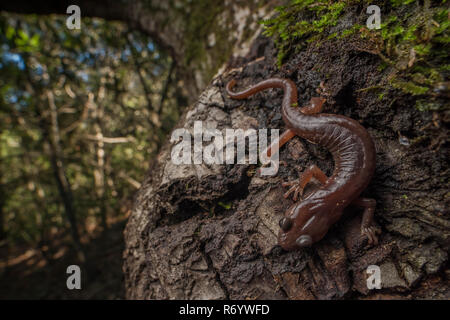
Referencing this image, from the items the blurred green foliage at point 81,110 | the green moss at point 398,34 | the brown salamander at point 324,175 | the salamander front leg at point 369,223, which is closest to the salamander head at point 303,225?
the brown salamander at point 324,175

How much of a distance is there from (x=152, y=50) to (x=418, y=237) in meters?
7.51

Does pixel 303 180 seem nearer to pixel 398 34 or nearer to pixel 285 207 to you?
pixel 285 207

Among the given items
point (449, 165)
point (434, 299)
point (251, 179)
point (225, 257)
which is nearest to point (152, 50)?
point (251, 179)

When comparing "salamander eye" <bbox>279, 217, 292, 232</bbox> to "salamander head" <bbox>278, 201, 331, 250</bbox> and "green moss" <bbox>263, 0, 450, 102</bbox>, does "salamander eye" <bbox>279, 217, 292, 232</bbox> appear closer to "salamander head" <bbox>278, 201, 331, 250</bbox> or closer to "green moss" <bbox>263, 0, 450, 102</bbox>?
"salamander head" <bbox>278, 201, 331, 250</bbox>

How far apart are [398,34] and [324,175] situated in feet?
4.44

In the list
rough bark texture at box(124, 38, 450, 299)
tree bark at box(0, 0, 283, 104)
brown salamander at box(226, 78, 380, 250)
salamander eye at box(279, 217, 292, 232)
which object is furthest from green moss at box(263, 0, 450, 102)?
salamander eye at box(279, 217, 292, 232)

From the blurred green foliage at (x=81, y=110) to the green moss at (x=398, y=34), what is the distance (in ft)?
13.6

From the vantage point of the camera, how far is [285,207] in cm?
229

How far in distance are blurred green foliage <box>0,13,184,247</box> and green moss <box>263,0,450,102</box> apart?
164 inches

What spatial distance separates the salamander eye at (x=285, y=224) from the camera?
2.10 metres

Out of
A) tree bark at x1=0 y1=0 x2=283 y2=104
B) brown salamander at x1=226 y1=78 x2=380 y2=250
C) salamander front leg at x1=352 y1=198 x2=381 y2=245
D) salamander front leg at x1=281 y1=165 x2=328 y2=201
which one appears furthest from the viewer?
tree bark at x1=0 y1=0 x2=283 y2=104

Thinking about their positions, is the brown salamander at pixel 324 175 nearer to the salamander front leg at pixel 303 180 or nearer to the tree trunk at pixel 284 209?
the salamander front leg at pixel 303 180

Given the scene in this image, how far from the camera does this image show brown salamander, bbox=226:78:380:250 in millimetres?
2076

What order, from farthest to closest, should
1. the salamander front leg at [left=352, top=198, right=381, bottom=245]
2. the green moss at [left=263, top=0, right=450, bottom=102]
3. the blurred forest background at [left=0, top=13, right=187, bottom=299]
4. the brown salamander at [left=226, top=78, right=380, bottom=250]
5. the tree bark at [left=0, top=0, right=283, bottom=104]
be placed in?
the blurred forest background at [left=0, top=13, right=187, bottom=299] < the tree bark at [left=0, top=0, right=283, bottom=104] < the brown salamander at [left=226, top=78, right=380, bottom=250] < the salamander front leg at [left=352, top=198, right=381, bottom=245] < the green moss at [left=263, top=0, right=450, bottom=102]
